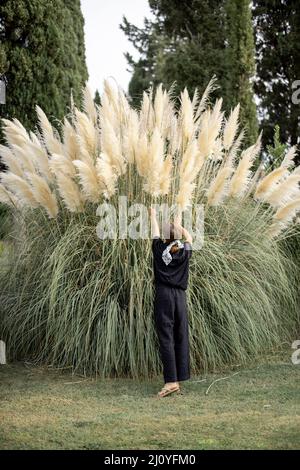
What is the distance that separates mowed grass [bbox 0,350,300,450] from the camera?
3.94 m

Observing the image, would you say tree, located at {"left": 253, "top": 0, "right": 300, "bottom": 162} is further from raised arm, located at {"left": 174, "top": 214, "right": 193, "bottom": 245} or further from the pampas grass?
raised arm, located at {"left": 174, "top": 214, "right": 193, "bottom": 245}

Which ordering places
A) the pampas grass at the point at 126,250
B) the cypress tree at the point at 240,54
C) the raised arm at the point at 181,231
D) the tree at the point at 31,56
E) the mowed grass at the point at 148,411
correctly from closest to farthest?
the mowed grass at the point at 148,411
the raised arm at the point at 181,231
the pampas grass at the point at 126,250
the tree at the point at 31,56
the cypress tree at the point at 240,54

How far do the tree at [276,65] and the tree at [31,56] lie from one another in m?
6.89

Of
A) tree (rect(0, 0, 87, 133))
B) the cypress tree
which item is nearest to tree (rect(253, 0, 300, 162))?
the cypress tree

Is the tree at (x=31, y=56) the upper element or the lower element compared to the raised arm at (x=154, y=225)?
upper

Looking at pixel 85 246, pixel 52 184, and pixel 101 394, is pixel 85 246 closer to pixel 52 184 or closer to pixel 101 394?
pixel 52 184

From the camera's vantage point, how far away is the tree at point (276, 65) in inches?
628

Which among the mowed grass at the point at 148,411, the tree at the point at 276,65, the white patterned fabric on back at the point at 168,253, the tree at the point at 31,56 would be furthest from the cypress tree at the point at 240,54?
the white patterned fabric on back at the point at 168,253

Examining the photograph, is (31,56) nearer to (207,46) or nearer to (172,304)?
(172,304)

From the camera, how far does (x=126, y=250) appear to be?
559 cm

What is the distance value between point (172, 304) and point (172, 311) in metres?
0.05

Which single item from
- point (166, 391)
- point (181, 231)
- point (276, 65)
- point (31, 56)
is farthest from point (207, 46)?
point (166, 391)

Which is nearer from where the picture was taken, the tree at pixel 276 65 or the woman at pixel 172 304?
the woman at pixel 172 304

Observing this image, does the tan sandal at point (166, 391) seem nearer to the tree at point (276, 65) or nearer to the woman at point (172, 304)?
the woman at point (172, 304)
